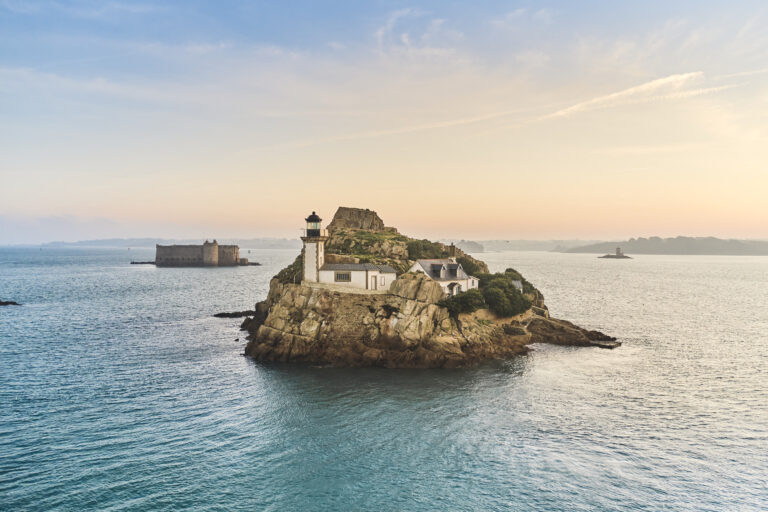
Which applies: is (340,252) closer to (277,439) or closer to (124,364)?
(124,364)

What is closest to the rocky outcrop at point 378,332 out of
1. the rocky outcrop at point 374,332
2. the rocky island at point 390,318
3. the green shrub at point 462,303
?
the rocky outcrop at point 374,332

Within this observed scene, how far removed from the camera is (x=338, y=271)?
5925cm

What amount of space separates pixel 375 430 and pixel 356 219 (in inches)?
2411

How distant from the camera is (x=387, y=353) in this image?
51.4 meters

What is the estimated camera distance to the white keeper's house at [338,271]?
58.6 metres

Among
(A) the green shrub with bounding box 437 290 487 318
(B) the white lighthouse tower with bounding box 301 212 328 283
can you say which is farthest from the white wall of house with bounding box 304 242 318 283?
(A) the green shrub with bounding box 437 290 487 318

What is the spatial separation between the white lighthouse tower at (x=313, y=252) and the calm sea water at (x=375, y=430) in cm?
1370

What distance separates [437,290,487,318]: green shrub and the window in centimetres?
1209

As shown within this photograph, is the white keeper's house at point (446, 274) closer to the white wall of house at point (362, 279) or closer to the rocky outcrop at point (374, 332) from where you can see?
the rocky outcrop at point (374, 332)

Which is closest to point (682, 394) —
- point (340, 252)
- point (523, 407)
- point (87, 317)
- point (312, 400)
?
point (523, 407)

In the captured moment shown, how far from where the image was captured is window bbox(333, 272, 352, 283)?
59.0 metres

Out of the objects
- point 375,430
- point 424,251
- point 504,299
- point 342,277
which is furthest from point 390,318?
point 424,251

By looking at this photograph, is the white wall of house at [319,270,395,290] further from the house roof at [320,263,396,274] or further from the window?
the house roof at [320,263,396,274]

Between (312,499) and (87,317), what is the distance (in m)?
71.2
